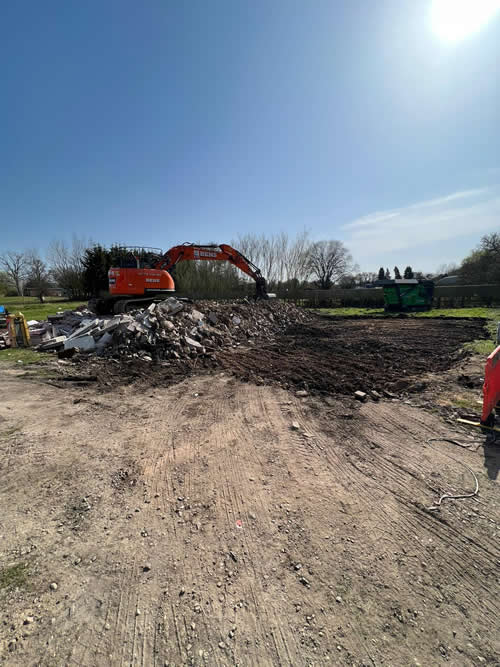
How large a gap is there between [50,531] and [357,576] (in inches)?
96.8

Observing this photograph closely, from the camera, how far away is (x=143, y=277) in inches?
405

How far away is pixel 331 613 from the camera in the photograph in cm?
174

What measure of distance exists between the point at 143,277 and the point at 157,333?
10.2ft

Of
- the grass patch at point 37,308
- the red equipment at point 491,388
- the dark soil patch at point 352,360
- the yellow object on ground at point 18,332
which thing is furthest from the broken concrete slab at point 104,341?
the grass patch at point 37,308

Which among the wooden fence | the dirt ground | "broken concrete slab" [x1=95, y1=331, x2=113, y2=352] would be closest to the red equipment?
the dirt ground

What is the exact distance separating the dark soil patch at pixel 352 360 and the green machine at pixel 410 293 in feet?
35.5

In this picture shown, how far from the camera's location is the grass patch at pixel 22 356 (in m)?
7.68

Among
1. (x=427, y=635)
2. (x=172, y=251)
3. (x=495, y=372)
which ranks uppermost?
(x=172, y=251)

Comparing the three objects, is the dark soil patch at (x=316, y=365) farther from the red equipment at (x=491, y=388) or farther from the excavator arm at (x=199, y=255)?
the excavator arm at (x=199, y=255)

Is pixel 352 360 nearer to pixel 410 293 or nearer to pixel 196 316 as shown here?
pixel 196 316

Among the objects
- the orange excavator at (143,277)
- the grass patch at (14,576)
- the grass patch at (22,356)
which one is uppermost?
the orange excavator at (143,277)

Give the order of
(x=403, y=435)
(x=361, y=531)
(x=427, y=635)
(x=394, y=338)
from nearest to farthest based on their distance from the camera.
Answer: (x=427, y=635) < (x=361, y=531) < (x=403, y=435) < (x=394, y=338)

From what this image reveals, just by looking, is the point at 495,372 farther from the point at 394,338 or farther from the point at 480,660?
the point at 394,338

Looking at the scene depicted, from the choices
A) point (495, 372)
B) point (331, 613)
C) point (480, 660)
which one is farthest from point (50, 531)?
point (495, 372)
